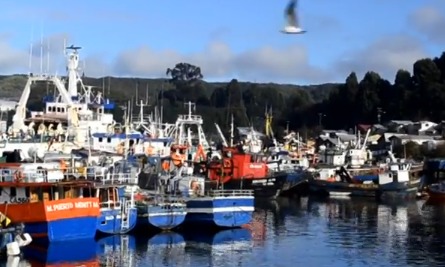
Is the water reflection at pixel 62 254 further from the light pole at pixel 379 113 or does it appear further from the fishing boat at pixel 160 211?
the light pole at pixel 379 113

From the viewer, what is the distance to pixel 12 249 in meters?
31.5

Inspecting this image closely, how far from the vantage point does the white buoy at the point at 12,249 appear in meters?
31.4

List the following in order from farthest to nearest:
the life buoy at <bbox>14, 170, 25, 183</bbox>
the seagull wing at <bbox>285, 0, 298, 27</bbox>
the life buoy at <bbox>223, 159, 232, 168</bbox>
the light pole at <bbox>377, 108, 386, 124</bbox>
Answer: the light pole at <bbox>377, 108, 386, 124</bbox>, the life buoy at <bbox>223, 159, 232, 168</bbox>, the life buoy at <bbox>14, 170, 25, 183</bbox>, the seagull wing at <bbox>285, 0, 298, 27</bbox>

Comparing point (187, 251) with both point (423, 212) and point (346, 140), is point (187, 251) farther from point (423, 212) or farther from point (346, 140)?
point (346, 140)

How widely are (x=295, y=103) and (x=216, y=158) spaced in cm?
8454

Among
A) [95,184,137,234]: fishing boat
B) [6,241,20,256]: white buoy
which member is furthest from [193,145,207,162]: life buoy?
[6,241,20,256]: white buoy

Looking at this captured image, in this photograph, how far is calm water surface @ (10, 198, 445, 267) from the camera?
3278 centimetres

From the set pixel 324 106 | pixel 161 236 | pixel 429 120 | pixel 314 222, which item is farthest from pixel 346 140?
pixel 161 236

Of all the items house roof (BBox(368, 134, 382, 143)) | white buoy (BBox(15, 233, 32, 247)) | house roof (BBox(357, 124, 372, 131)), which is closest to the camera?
white buoy (BBox(15, 233, 32, 247))

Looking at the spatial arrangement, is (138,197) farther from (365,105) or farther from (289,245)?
(365,105)

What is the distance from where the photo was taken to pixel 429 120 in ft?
370

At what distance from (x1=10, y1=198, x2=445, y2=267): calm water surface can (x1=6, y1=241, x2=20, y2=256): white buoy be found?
745 mm

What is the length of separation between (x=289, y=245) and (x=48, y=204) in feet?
35.1

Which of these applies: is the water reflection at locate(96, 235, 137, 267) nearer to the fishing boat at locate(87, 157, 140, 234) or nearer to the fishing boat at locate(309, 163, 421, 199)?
the fishing boat at locate(87, 157, 140, 234)
